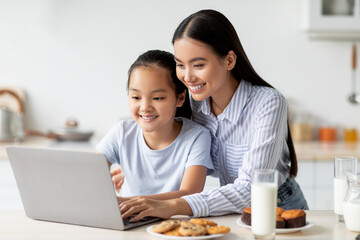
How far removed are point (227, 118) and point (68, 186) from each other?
65 cm

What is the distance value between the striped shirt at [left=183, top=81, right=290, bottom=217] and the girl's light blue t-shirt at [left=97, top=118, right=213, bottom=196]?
6cm

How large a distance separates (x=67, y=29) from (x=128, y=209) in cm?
231

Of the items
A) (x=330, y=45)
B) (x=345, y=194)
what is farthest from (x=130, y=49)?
(x=345, y=194)

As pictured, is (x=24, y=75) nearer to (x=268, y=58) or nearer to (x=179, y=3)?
(x=179, y=3)

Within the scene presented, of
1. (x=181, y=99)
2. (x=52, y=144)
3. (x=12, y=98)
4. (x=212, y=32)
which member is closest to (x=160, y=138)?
(x=181, y=99)

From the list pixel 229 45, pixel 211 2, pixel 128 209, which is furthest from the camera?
pixel 211 2

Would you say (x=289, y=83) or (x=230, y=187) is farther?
(x=289, y=83)

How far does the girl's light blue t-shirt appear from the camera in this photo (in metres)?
1.74

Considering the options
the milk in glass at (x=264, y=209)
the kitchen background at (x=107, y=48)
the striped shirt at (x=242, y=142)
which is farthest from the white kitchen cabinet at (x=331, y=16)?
the milk in glass at (x=264, y=209)

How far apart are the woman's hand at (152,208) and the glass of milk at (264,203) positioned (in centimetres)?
26

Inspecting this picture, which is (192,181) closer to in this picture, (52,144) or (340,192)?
(340,192)

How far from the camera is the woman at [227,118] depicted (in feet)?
4.83

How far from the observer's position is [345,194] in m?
1.38

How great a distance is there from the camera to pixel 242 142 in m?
1.78
